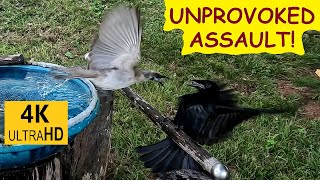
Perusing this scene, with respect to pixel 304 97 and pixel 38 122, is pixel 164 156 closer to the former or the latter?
pixel 38 122

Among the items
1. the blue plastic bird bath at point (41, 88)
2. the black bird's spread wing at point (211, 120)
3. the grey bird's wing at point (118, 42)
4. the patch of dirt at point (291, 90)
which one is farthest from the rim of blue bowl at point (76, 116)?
the patch of dirt at point (291, 90)

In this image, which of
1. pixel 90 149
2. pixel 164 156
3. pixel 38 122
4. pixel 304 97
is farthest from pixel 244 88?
pixel 38 122

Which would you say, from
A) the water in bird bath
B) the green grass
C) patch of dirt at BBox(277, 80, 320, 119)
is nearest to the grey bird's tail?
the water in bird bath

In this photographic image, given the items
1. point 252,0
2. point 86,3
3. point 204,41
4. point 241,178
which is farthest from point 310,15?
point 86,3

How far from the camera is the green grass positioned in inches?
168

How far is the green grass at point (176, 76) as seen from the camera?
4266 mm

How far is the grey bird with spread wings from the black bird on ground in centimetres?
47

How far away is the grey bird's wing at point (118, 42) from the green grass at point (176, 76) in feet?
4.13

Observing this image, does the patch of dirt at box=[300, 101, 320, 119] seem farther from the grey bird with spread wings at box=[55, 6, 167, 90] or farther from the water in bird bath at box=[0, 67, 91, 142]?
the water in bird bath at box=[0, 67, 91, 142]

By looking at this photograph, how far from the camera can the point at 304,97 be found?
18.1ft

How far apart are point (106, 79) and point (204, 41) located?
6.96 feet

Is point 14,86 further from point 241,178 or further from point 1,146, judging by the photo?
point 241,178

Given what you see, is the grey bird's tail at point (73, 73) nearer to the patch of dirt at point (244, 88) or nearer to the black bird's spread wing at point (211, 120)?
the black bird's spread wing at point (211, 120)

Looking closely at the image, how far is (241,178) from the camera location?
4.08 metres
